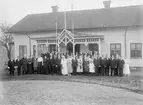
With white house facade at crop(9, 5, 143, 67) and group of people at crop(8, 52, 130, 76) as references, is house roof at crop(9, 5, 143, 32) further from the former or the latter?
group of people at crop(8, 52, 130, 76)

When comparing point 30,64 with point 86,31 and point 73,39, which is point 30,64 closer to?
point 73,39

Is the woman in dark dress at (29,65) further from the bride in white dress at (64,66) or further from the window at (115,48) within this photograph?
the window at (115,48)

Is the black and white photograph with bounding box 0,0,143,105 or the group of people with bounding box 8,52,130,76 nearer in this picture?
the black and white photograph with bounding box 0,0,143,105

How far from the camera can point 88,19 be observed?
89.0ft

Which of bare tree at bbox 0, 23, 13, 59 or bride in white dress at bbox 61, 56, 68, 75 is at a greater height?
bare tree at bbox 0, 23, 13, 59

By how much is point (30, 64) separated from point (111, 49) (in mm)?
9462

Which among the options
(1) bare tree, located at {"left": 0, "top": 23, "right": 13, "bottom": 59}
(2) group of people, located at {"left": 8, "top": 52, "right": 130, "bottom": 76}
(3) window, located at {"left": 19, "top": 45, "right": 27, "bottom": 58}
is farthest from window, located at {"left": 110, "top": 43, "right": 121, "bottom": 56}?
(1) bare tree, located at {"left": 0, "top": 23, "right": 13, "bottom": 59}

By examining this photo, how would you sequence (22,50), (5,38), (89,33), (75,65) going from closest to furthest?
1. (75,65)
2. (89,33)
3. (22,50)
4. (5,38)

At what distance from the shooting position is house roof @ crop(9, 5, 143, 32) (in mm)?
24962

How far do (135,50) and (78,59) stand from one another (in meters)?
8.39

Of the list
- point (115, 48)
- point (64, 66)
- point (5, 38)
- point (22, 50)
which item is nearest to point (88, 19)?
point (115, 48)

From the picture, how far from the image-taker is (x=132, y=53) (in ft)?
78.7

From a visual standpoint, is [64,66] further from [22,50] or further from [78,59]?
[22,50]

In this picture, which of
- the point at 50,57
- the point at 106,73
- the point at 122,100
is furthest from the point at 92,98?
the point at 50,57
